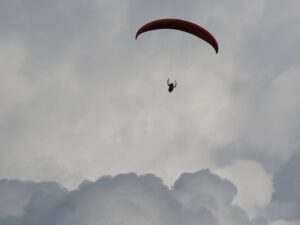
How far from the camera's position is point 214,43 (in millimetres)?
195125

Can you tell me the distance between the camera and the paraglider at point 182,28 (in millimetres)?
194375

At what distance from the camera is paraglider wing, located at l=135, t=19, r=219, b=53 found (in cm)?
19438

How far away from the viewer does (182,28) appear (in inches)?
7677

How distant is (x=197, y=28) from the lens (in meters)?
194

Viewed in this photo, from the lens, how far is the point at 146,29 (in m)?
195

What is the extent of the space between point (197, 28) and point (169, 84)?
981cm

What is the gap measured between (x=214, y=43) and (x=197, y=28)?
3.38 meters

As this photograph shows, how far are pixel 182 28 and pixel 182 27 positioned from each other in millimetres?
185

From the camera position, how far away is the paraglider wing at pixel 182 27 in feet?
638

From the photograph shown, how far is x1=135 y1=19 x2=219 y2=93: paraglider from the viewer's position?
194 m

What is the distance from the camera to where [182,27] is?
195 m

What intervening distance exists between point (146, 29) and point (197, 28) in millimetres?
7391

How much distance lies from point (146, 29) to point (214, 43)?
10.0 metres
